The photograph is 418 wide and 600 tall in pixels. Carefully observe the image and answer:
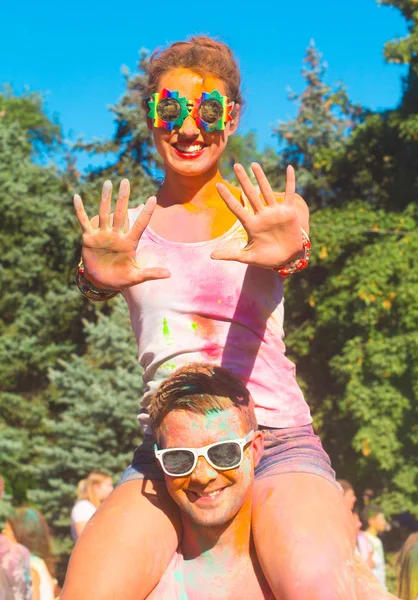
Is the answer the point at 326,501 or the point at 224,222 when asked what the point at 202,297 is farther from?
the point at 326,501

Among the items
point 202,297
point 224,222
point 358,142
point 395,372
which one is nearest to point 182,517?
point 202,297

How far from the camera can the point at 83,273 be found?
287cm


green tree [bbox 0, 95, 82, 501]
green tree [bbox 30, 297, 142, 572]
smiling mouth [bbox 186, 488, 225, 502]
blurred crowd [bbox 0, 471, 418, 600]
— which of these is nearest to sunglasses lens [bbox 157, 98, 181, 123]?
smiling mouth [bbox 186, 488, 225, 502]

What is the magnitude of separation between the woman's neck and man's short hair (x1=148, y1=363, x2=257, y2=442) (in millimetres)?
727

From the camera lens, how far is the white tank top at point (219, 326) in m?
2.87

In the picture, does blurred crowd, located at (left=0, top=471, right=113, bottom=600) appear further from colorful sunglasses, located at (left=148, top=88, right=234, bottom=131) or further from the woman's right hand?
colorful sunglasses, located at (left=148, top=88, right=234, bottom=131)

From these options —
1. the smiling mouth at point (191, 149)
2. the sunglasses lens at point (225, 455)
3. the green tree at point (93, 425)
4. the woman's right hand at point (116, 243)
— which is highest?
the smiling mouth at point (191, 149)

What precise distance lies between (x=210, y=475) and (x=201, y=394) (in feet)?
0.79

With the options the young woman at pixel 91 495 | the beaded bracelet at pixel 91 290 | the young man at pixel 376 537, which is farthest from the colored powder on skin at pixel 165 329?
the young man at pixel 376 537

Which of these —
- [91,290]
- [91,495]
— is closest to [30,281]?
[91,495]

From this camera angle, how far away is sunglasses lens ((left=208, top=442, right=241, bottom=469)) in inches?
101

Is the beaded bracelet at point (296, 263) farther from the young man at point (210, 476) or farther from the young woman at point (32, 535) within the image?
the young woman at point (32, 535)

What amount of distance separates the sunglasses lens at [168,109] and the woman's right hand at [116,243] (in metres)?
0.46

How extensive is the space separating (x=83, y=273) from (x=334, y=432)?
44.8 feet
